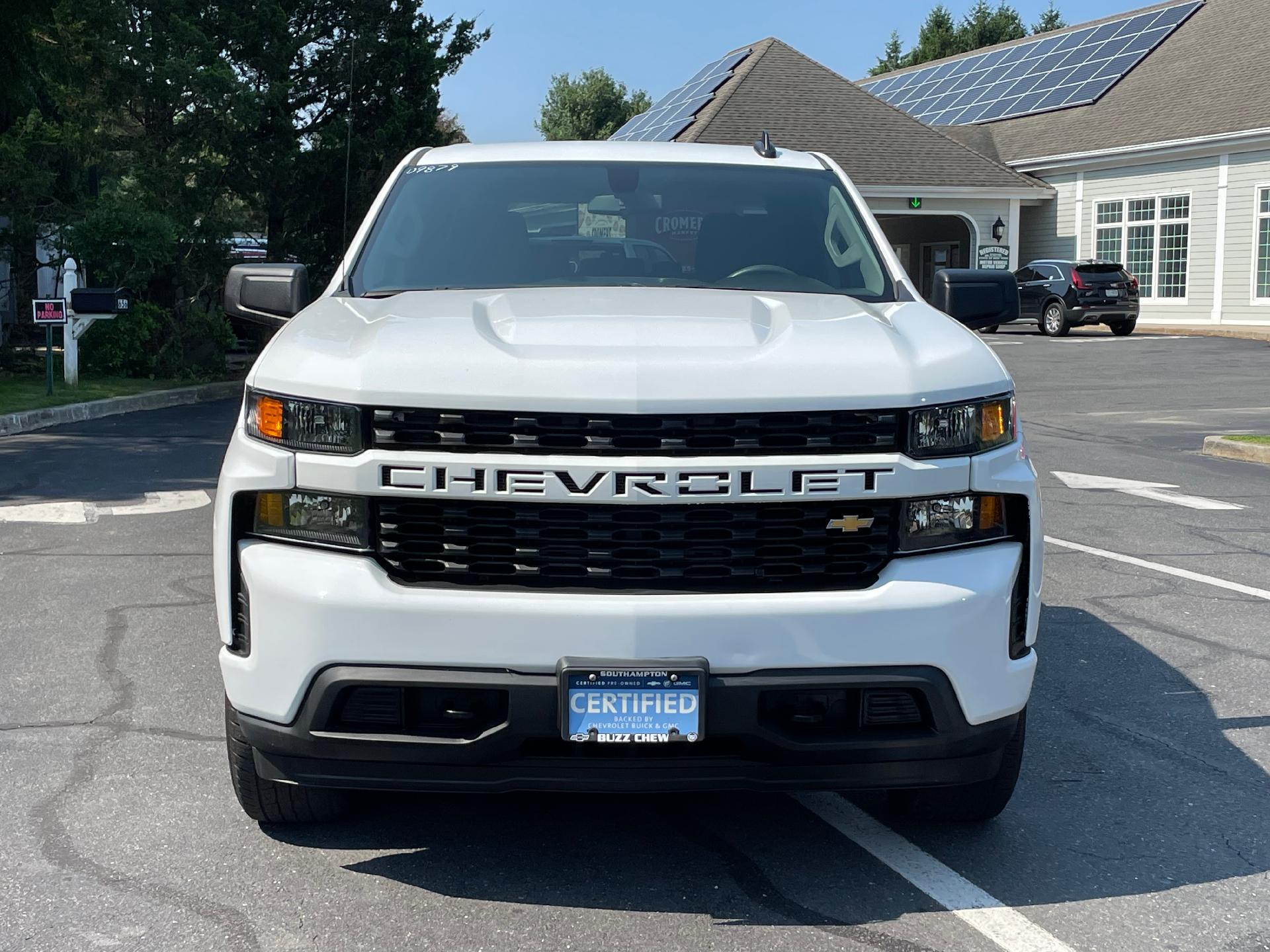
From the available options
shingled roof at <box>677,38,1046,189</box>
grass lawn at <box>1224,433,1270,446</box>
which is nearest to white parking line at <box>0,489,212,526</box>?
grass lawn at <box>1224,433,1270,446</box>

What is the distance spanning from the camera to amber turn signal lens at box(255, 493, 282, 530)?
340 cm

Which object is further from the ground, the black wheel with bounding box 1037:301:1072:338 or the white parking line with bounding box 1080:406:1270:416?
the black wheel with bounding box 1037:301:1072:338

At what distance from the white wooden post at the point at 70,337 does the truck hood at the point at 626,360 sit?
14448mm

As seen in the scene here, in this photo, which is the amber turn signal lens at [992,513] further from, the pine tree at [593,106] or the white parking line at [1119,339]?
the pine tree at [593,106]

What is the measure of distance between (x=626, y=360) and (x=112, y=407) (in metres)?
13.9

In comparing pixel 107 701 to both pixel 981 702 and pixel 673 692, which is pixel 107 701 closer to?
pixel 673 692

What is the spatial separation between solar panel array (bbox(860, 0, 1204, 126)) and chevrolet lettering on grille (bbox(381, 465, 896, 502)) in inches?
1474

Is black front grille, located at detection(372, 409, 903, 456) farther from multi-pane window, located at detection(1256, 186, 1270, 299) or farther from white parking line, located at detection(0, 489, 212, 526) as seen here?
multi-pane window, located at detection(1256, 186, 1270, 299)

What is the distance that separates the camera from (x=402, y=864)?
3.71m

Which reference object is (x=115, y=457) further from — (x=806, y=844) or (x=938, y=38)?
(x=938, y=38)

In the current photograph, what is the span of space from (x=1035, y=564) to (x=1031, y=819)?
3.00 ft

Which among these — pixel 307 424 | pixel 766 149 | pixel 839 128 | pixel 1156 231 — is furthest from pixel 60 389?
pixel 1156 231

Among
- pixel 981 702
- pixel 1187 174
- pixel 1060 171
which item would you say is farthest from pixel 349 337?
pixel 1060 171

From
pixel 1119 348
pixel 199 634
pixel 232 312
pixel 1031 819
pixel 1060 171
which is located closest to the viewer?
pixel 1031 819
